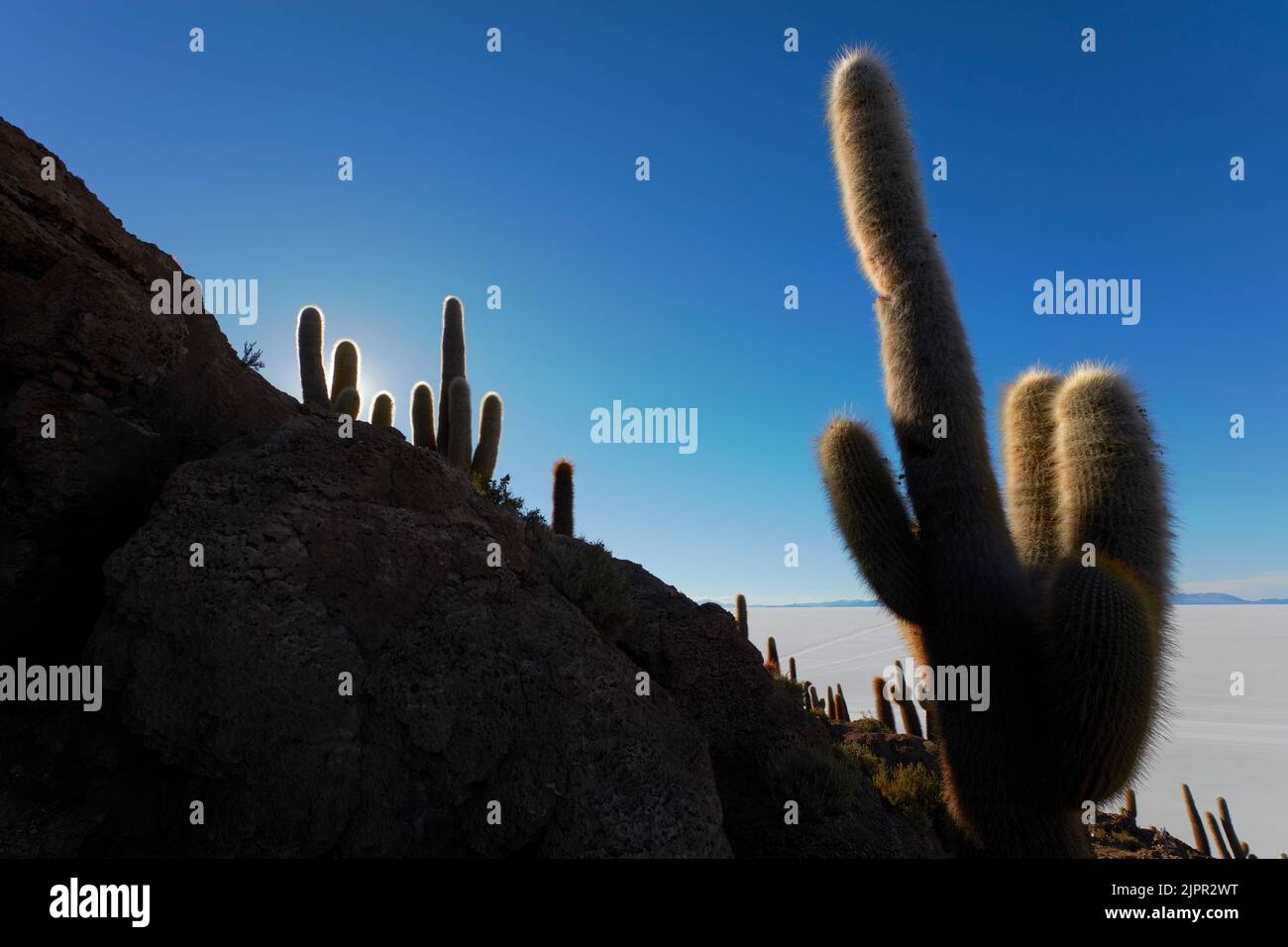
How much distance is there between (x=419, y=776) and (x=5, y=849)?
2.23 m

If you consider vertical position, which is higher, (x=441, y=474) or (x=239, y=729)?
(x=441, y=474)

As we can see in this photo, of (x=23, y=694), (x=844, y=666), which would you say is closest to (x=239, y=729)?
(x=23, y=694)

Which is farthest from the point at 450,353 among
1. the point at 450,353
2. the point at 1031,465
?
the point at 1031,465

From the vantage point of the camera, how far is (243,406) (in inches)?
243

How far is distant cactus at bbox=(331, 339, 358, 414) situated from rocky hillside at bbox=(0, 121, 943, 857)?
610 cm

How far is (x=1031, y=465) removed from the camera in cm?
696

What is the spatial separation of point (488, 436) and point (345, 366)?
2.93 m

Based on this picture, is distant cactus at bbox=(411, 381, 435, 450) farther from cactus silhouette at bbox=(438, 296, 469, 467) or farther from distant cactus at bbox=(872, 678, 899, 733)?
distant cactus at bbox=(872, 678, 899, 733)

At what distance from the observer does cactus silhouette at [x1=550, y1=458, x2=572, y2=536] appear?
1196cm

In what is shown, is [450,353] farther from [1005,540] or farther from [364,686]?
[1005,540]

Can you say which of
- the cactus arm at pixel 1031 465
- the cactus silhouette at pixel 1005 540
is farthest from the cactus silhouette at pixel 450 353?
the cactus arm at pixel 1031 465
